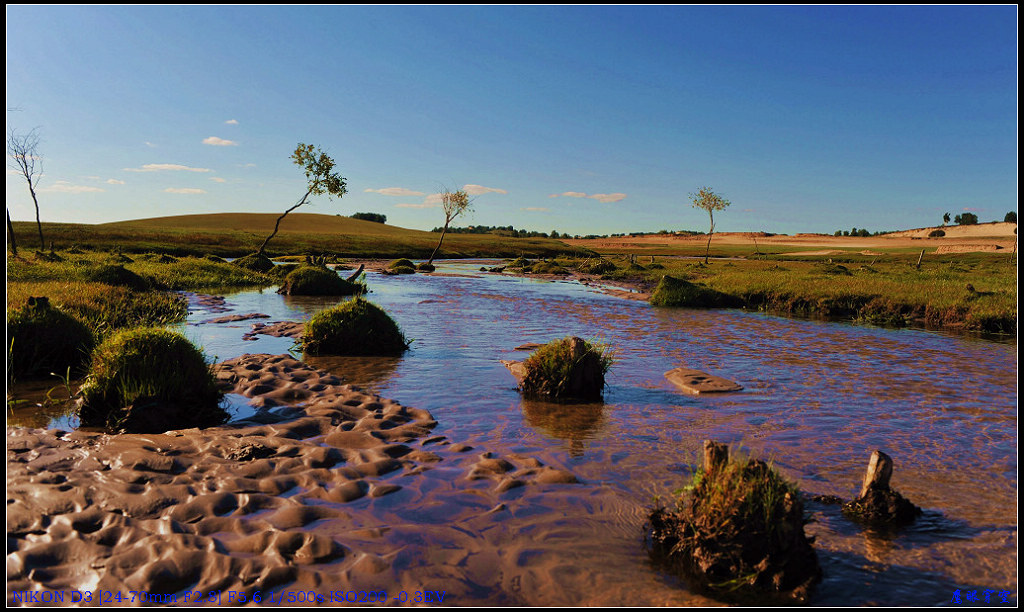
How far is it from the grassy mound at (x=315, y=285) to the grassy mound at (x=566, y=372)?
23.2 metres

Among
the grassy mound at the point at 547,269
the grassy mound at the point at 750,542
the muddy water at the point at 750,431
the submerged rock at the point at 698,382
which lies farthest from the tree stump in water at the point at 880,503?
the grassy mound at the point at 547,269

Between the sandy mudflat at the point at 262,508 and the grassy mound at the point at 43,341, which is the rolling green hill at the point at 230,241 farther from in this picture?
the sandy mudflat at the point at 262,508

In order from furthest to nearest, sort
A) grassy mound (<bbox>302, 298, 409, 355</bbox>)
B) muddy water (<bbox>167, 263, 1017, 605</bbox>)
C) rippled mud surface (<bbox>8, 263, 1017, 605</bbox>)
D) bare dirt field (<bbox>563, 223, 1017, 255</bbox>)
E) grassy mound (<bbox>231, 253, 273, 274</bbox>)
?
bare dirt field (<bbox>563, 223, 1017, 255</bbox>), grassy mound (<bbox>231, 253, 273, 274</bbox>), grassy mound (<bbox>302, 298, 409, 355</bbox>), muddy water (<bbox>167, 263, 1017, 605</bbox>), rippled mud surface (<bbox>8, 263, 1017, 605</bbox>)

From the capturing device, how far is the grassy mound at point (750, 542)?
16.4 feet

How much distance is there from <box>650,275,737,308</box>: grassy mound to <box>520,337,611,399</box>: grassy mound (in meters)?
20.4

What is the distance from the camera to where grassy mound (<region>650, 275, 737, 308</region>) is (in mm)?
31266

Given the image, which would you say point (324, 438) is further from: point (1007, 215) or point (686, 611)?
point (1007, 215)

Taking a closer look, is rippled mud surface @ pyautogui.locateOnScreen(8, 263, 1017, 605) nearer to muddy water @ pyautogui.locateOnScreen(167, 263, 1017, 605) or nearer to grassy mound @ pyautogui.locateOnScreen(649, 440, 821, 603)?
muddy water @ pyautogui.locateOnScreen(167, 263, 1017, 605)

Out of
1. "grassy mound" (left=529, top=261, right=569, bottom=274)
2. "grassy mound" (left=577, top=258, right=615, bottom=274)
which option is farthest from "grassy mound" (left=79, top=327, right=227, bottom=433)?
"grassy mound" (left=529, top=261, right=569, bottom=274)

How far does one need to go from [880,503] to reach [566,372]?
19.7 feet

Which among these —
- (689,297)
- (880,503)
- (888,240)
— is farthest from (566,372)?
(888,240)

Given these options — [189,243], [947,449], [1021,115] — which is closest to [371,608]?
[1021,115]

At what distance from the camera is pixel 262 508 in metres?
6.16

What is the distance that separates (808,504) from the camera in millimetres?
6789
